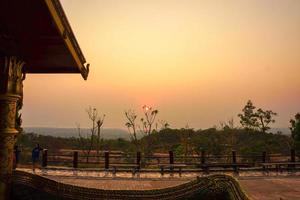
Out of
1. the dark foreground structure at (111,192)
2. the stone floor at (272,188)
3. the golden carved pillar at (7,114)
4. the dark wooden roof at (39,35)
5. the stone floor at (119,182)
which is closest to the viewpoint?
the dark wooden roof at (39,35)

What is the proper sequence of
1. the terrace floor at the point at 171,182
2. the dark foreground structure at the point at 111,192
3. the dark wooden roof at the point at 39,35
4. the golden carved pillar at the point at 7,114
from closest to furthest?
1. the dark wooden roof at the point at 39,35
2. the dark foreground structure at the point at 111,192
3. the golden carved pillar at the point at 7,114
4. the terrace floor at the point at 171,182

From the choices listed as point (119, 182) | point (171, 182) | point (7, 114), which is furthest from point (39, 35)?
point (171, 182)

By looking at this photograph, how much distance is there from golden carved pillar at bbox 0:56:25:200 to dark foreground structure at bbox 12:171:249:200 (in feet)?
0.40

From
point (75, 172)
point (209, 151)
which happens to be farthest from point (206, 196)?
point (209, 151)

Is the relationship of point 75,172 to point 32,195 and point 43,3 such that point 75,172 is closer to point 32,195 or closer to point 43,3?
point 32,195

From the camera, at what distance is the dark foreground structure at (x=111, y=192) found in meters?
3.18

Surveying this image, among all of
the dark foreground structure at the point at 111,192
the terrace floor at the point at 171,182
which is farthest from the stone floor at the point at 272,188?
the dark foreground structure at the point at 111,192

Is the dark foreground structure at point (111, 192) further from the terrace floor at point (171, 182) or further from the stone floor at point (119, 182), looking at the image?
the stone floor at point (119, 182)

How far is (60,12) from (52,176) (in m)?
13.0

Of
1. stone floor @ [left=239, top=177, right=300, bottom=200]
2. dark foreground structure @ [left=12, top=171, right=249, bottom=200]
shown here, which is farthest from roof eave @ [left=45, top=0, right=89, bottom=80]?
stone floor @ [left=239, top=177, right=300, bottom=200]

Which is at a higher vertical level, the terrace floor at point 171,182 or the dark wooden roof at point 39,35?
the dark wooden roof at point 39,35

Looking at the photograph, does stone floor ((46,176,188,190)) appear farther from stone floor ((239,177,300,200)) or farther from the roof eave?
the roof eave

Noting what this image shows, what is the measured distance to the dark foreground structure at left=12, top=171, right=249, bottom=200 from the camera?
3176 millimetres

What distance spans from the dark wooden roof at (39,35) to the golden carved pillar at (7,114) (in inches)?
7.1
